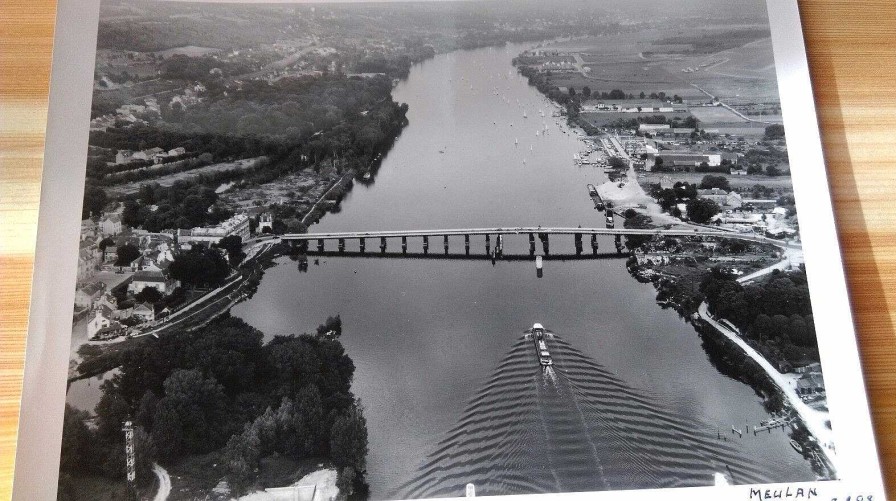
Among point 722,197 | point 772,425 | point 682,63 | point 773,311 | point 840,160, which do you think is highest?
point 682,63

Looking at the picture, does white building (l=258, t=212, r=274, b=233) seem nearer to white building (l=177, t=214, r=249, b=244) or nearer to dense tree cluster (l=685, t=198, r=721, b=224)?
white building (l=177, t=214, r=249, b=244)

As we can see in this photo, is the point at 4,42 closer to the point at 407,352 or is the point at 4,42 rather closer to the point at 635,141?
the point at 407,352

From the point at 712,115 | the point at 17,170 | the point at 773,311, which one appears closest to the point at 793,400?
the point at 773,311

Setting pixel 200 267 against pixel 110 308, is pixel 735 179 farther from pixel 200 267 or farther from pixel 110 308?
pixel 110 308

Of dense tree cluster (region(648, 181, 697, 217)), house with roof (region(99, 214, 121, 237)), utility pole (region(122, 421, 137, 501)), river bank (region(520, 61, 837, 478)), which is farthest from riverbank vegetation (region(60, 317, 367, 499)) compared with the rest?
dense tree cluster (region(648, 181, 697, 217))

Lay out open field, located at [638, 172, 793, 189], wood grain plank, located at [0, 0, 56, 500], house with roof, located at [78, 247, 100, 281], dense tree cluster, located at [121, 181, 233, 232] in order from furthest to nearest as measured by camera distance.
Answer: open field, located at [638, 172, 793, 189]
dense tree cluster, located at [121, 181, 233, 232]
house with roof, located at [78, 247, 100, 281]
wood grain plank, located at [0, 0, 56, 500]

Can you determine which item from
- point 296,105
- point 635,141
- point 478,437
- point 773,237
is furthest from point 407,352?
point 773,237
